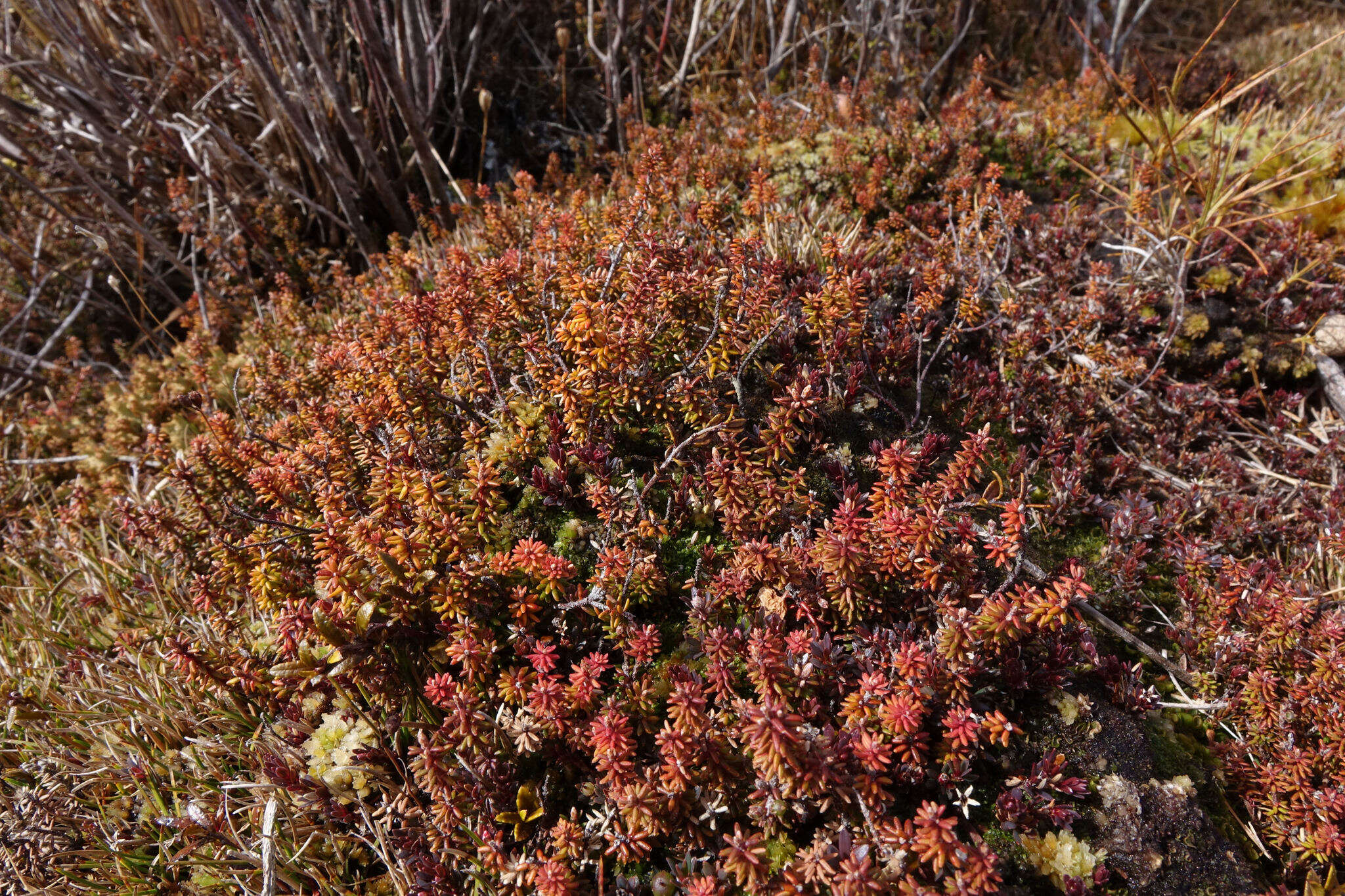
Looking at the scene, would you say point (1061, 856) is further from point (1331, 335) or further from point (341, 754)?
point (1331, 335)

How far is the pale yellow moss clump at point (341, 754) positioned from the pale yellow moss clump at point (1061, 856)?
2087 mm

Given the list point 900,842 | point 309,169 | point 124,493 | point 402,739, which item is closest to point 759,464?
point 900,842

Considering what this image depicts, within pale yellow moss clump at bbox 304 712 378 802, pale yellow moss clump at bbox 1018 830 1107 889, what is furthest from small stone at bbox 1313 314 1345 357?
pale yellow moss clump at bbox 304 712 378 802

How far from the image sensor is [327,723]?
8.37ft

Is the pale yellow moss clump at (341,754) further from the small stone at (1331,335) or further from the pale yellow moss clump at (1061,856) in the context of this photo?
the small stone at (1331,335)

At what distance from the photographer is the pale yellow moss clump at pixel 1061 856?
2.11 metres

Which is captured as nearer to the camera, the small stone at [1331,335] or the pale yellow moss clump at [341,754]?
the pale yellow moss clump at [341,754]

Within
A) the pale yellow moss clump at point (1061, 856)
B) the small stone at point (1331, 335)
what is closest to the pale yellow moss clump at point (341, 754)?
the pale yellow moss clump at point (1061, 856)

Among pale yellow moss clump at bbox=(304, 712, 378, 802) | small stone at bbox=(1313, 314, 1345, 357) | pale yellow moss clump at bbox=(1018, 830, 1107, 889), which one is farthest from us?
small stone at bbox=(1313, 314, 1345, 357)

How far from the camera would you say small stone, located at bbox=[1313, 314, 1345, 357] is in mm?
3982

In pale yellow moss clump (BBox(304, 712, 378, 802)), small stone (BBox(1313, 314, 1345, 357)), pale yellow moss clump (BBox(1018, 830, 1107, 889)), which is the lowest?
small stone (BBox(1313, 314, 1345, 357))

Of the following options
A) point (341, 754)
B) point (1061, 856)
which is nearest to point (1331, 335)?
point (1061, 856)

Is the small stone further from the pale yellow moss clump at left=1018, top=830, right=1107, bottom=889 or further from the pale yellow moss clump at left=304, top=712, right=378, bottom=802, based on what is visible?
the pale yellow moss clump at left=304, top=712, right=378, bottom=802

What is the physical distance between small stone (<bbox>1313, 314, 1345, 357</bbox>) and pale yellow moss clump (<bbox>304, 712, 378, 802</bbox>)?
510 cm
